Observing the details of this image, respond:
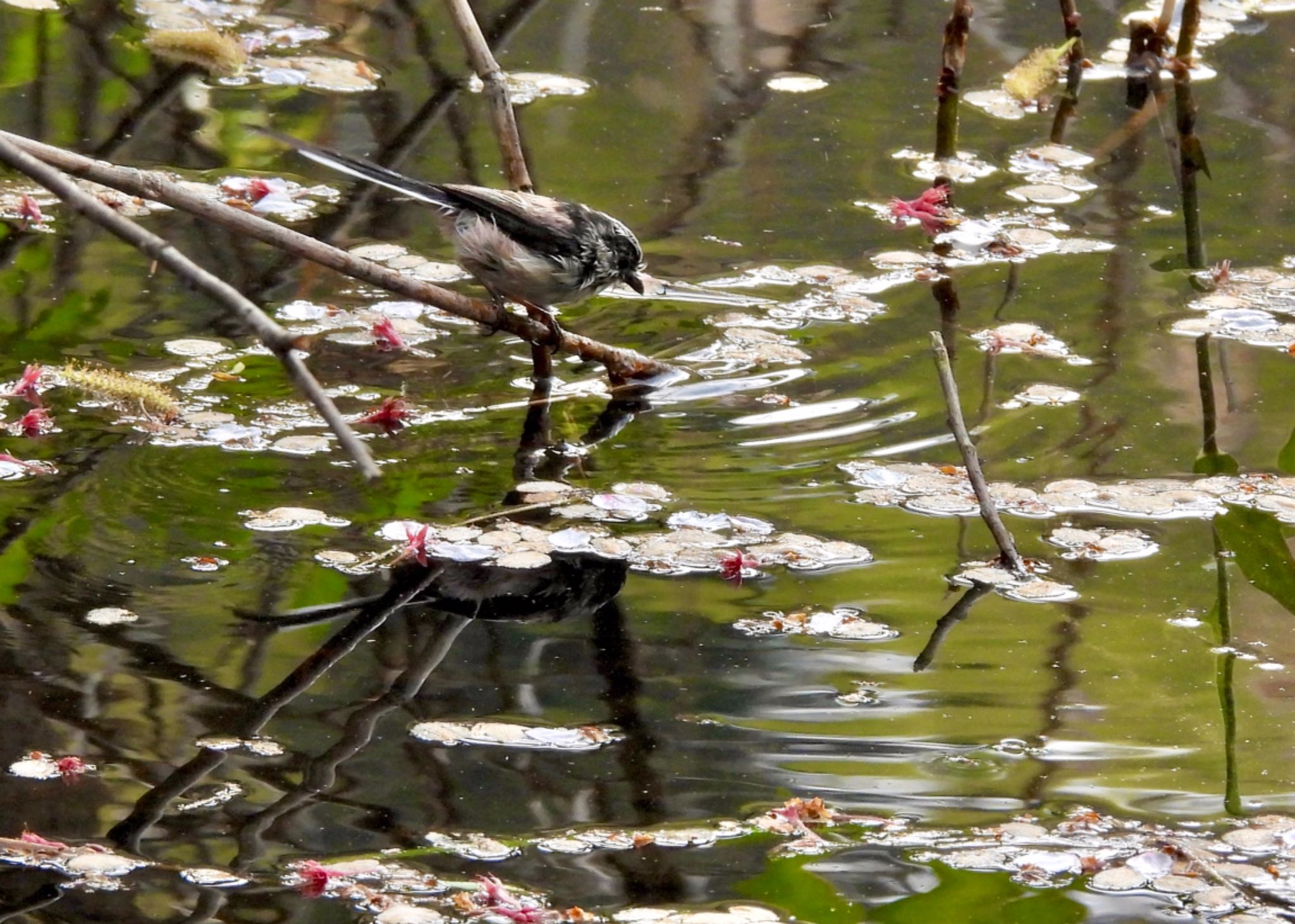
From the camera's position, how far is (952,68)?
5.39m

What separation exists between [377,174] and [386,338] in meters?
0.82

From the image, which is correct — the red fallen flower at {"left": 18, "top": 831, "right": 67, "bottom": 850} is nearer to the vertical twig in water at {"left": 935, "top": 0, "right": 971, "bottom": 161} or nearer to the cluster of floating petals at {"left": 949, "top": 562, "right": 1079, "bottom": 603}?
the cluster of floating petals at {"left": 949, "top": 562, "right": 1079, "bottom": 603}

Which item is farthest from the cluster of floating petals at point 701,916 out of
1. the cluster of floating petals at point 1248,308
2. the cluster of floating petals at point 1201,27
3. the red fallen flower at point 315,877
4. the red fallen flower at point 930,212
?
the cluster of floating petals at point 1201,27

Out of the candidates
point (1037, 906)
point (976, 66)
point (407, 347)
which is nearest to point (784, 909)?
point (1037, 906)

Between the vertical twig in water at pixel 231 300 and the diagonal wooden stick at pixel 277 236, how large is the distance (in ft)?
1.13

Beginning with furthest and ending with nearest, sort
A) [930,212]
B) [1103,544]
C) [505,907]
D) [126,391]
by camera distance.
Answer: [930,212] < [126,391] < [1103,544] < [505,907]

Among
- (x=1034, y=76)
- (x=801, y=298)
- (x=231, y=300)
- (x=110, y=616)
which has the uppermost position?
(x=231, y=300)

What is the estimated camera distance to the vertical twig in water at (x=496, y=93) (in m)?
4.22

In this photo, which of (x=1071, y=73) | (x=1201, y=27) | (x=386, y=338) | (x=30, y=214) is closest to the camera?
(x=386, y=338)

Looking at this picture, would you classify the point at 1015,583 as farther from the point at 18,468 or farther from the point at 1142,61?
the point at 1142,61

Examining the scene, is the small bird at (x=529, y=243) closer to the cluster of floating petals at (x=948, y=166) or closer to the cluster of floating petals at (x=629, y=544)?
the cluster of floating petals at (x=629, y=544)

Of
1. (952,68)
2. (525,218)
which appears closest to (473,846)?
(525,218)

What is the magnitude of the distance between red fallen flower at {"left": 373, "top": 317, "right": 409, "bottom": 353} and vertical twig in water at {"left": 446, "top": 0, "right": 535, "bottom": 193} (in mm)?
494

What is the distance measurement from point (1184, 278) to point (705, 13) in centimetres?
265
